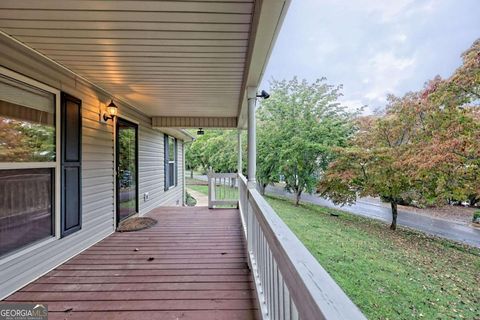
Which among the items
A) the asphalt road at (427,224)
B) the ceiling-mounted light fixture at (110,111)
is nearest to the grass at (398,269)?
the asphalt road at (427,224)

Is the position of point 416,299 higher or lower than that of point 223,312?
lower

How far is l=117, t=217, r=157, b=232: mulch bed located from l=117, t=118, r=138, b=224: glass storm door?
0.12 metres

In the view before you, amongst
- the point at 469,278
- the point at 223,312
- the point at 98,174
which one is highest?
the point at 98,174

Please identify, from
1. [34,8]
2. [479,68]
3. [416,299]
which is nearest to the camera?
[34,8]

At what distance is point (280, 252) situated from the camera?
43.9 inches

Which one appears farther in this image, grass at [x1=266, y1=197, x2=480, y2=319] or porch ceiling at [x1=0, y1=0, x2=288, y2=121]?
grass at [x1=266, y1=197, x2=480, y2=319]

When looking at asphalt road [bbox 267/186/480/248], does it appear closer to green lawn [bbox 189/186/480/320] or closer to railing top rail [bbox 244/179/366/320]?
green lawn [bbox 189/186/480/320]

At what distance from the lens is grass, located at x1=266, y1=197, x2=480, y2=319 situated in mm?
3938

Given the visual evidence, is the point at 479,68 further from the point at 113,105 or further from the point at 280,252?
the point at 113,105

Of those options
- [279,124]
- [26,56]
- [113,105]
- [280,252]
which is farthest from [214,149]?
[280,252]

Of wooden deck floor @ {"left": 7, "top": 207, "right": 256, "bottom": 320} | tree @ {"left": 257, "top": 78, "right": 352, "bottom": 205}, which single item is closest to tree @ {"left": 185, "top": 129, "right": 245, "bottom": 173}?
tree @ {"left": 257, "top": 78, "right": 352, "bottom": 205}

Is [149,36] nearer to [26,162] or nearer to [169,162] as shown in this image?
[26,162]

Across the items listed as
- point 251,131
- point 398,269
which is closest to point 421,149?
point 398,269

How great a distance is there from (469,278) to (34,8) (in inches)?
309
